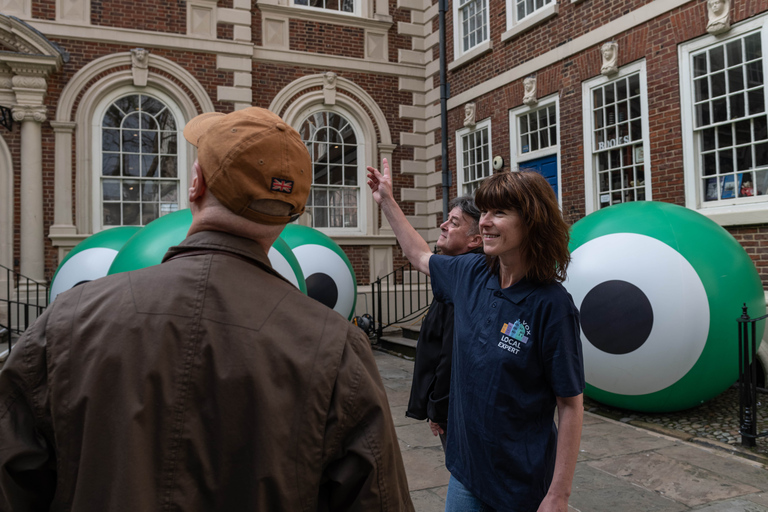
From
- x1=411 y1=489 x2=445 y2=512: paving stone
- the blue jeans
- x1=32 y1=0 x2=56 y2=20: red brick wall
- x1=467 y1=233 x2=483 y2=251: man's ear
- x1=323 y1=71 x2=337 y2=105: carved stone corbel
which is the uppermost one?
x1=32 y1=0 x2=56 y2=20: red brick wall

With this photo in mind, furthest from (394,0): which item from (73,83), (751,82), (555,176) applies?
(751,82)

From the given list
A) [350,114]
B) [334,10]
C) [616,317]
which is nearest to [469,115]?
[350,114]

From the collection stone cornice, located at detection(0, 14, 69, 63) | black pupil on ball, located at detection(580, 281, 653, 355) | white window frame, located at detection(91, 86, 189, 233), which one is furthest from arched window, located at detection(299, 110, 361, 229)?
black pupil on ball, located at detection(580, 281, 653, 355)

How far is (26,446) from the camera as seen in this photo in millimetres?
1182

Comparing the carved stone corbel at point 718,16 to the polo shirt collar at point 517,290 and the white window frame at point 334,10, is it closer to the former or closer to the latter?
the polo shirt collar at point 517,290

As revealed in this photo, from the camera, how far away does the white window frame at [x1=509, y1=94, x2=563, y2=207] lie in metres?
10.6

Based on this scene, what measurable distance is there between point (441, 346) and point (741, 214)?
20.9 feet

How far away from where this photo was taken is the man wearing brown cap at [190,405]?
1.18 m

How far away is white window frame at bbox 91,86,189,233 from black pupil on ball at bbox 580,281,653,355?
889 cm

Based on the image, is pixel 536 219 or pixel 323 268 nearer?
pixel 536 219

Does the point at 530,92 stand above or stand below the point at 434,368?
above

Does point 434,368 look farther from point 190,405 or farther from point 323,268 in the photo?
point 323,268

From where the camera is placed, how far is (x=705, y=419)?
577 cm

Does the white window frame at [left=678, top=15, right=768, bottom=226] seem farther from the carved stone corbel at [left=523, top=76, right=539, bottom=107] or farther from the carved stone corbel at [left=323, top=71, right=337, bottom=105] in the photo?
the carved stone corbel at [left=323, top=71, right=337, bottom=105]
